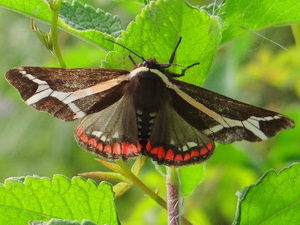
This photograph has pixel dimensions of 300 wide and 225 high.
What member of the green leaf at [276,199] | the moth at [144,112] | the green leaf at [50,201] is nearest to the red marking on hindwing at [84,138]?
the moth at [144,112]

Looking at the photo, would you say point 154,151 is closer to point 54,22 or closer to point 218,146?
point 54,22

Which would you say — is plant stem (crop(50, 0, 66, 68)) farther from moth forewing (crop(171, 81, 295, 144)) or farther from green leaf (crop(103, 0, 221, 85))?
moth forewing (crop(171, 81, 295, 144))

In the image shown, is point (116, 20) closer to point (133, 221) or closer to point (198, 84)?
point (198, 84)

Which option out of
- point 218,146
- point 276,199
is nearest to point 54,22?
point 276,199

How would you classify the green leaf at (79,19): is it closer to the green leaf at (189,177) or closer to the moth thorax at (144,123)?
the moth thorax at (144,123)

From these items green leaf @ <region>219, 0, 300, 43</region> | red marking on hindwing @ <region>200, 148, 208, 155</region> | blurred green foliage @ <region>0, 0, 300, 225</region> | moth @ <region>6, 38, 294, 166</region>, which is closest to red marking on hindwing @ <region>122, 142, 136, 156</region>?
moth @ <region>6, 38, 294, 166</region>

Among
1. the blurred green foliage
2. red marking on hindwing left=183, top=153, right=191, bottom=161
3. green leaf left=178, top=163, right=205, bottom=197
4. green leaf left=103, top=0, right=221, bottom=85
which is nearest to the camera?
green leaf left=103, top=0, right=221, bottom=85
